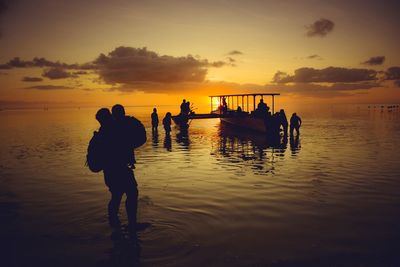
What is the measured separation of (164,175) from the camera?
11.9 meters

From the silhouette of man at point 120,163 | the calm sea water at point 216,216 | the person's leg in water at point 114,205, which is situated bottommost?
the calm sea water at point 216,216

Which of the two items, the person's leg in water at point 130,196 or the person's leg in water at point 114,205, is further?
the person's leg in water at point 114,205

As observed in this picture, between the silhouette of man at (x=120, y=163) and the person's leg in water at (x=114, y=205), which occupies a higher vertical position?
the silhouette of man at (x=120, y=163)

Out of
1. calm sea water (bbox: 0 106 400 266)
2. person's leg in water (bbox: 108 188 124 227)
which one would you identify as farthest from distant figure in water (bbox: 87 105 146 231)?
calm sea water (bbox: 0 106 400 266)

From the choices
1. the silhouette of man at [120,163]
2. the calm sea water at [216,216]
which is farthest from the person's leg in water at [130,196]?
the calm sea water at [216,216]

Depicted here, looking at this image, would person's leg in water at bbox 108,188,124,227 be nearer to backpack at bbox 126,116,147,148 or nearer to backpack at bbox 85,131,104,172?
backpack at bbox 85,131,104,172

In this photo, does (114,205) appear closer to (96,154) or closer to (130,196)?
(130,196)

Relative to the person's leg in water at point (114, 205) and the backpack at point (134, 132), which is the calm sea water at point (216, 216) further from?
the backpack at point (134, 132)

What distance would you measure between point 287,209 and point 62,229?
197 inches

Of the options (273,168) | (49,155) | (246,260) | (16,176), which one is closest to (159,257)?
(246,260)

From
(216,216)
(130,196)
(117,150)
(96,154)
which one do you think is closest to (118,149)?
(117,150)

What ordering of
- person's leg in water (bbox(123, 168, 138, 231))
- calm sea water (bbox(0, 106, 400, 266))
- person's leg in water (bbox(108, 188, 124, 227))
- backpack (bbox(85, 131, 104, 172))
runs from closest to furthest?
calm sea water (bbox(0, 106, 400, 266))
backpack (bbox(85, 131, 104, 172))
person's leg in water (bbox(123, 168, 138, 231))
person's leg in water (bbox(108, 188, 124, 227))

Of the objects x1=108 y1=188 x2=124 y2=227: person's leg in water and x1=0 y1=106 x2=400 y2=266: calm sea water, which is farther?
x1=108 y1=188 x2=124 y2=227: person's leg in water

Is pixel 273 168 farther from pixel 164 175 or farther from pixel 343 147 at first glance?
pixel 343 147
